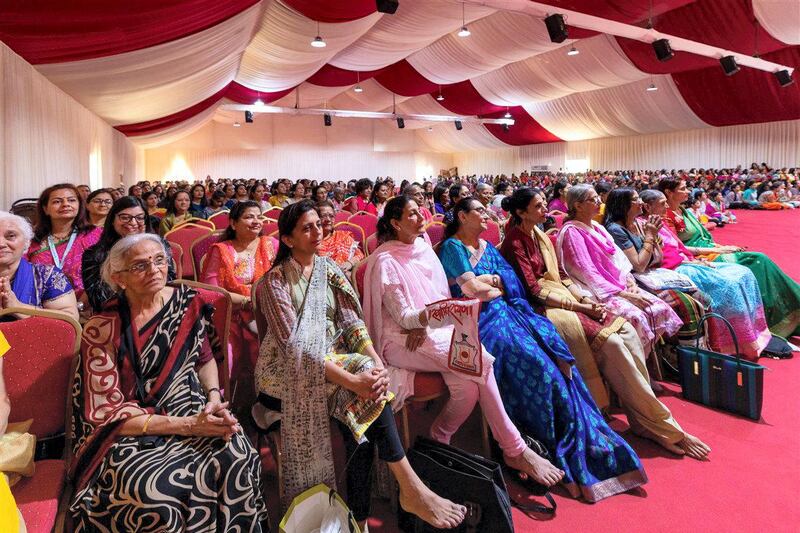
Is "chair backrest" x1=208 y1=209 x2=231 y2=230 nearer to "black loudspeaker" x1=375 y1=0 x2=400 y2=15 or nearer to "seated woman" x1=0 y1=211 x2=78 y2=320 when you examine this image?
"seated woman" x1=0 y1=211 x2=78 y2=320

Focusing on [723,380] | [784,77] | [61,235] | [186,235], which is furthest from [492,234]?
[784,77]

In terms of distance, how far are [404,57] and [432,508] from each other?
11.9 metres

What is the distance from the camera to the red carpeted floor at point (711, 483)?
181cm

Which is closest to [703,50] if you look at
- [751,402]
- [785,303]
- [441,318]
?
[785,303]

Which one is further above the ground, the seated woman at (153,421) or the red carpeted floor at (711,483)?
the seated woman at (153,421)

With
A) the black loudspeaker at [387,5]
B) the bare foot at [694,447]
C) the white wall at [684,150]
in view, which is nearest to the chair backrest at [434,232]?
the bare foot at [694,447]

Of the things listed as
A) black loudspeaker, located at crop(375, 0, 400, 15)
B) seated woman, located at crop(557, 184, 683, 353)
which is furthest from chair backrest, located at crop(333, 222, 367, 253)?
black loudspeaker, located at crop(375, 0, 400, 15)

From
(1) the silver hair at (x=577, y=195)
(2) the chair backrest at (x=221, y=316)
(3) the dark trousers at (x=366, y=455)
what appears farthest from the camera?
(1) the silver hair at (x=577, y=195)

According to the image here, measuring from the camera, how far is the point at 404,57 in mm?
12125

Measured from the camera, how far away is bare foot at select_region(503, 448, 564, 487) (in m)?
1.97

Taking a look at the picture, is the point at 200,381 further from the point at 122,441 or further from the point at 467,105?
the point at 467,105

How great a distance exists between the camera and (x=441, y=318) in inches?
76.5

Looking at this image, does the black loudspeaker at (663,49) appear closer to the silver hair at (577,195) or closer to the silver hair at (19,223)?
the silver hair at (577,195)

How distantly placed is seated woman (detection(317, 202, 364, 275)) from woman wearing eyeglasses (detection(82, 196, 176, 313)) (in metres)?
1.15
